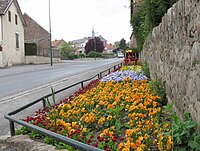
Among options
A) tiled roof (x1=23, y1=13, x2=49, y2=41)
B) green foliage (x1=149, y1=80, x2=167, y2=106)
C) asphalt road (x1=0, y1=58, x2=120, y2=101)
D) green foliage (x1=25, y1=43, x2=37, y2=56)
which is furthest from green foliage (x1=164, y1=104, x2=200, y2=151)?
tiled roof (x1=23, y1=13, x2=49, y2=41)

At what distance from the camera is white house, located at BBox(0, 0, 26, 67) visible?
35188mm

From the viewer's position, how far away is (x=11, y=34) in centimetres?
3853

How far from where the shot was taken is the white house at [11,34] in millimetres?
35188

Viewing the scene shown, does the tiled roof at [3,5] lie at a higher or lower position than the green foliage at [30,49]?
higher

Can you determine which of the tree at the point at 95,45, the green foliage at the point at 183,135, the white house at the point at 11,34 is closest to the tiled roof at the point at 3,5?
the white house at the point at 11,34

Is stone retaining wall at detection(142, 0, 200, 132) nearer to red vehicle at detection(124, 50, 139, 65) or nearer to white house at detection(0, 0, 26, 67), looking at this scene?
red vehicle at detection(124, 50, 139, 65)

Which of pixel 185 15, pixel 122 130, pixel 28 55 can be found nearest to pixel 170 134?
pixel 122 130

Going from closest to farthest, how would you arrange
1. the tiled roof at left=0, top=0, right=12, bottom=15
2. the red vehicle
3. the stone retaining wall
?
the stone retaining wall
the red vehicle
the tiled roof at left=0, top=0, right=12, bottom=15

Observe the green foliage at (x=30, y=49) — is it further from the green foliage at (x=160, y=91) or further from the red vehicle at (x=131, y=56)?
the green foliage at (x=160, y=91)

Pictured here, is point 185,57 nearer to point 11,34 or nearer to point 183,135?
point 183,135

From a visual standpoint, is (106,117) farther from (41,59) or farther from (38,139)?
(41,59)

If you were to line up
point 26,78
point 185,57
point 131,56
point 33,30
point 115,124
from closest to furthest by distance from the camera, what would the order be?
point 185,57 → point 115,124 → point 26,78 → point 131,56 → point 33,30

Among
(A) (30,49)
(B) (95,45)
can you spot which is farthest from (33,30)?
(B) (95,45)

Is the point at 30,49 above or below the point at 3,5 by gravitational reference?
below
